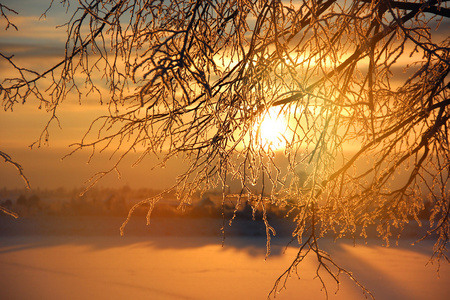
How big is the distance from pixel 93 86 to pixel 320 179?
7.34 feet

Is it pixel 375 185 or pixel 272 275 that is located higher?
pixel 375 185

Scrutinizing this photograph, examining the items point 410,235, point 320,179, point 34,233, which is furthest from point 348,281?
point 34,233

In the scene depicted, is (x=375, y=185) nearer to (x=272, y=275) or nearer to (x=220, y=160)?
(x=220, y=160)

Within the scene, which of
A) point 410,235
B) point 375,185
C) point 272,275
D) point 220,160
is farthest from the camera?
point 410,235

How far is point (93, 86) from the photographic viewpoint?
438cm

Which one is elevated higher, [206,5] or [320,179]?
[206,5]

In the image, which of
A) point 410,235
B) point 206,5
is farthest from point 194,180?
point 410,235

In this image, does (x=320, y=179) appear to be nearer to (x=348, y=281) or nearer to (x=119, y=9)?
(x=119, y=9)

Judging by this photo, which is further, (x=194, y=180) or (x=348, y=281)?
(x=348, y=281)

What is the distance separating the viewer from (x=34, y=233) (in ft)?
67.8

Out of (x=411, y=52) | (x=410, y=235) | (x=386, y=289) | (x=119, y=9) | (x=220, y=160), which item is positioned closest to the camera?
(x=220, y=160)

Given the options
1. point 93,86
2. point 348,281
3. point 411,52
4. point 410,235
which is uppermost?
point 411,52

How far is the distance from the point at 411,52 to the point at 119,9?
8.99 feet

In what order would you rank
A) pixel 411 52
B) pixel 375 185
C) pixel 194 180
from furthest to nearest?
pixel 375 185, pixel 411 52, pixel 194 180
